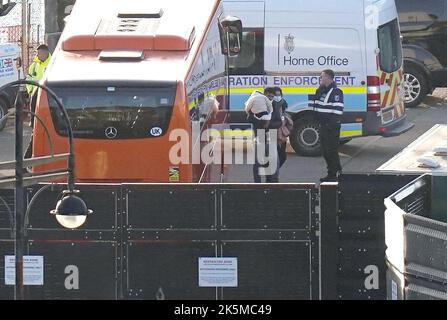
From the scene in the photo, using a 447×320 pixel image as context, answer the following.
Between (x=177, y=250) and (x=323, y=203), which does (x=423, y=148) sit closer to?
(x=323, y=203)

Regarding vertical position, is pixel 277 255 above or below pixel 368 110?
below

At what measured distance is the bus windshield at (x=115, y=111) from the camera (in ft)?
49.2

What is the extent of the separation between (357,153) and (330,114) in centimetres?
349

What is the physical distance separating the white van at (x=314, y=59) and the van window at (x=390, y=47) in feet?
0.07

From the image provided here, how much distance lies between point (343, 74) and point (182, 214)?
963 cm

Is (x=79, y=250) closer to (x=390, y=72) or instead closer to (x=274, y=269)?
(x=274, y=269)

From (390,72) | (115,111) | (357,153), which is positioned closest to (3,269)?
(115,111)

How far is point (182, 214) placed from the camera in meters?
11.4

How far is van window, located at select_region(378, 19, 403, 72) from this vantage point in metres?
20.9

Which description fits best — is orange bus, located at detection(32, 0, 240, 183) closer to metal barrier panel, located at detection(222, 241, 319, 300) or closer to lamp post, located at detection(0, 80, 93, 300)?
metal barrier panel, located at detection(222, 241, 319, 300)

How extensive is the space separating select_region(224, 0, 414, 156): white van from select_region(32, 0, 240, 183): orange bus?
482 centimetres

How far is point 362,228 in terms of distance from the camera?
1134 centimetres

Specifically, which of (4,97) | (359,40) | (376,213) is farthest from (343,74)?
(376,213)
